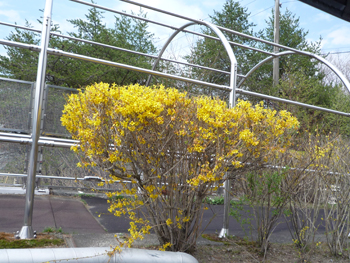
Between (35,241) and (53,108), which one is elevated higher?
(53,108)

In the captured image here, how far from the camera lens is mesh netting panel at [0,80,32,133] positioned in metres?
5.33

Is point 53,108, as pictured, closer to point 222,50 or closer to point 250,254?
point 250,254

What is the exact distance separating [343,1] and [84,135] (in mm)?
2741

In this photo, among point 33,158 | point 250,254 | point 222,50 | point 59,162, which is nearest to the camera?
point 33,158

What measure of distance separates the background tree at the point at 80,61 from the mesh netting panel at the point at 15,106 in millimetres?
8648

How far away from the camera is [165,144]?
284cm

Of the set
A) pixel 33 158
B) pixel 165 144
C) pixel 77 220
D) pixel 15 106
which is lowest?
pixel 77 220

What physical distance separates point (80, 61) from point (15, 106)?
35.5 feet

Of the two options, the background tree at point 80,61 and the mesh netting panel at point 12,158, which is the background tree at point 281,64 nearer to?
the background tree at point 80,61

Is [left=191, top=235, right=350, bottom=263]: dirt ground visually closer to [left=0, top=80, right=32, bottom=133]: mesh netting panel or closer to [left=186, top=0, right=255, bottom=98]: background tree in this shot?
[left=0, top=80, right=32, bottom=133]: mesh netting panel

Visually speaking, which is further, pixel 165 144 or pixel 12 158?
pixel 12 158

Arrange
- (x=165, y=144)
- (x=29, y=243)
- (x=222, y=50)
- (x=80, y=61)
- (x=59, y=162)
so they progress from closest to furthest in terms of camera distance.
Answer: (x=165, y=144) → (x=29, y=243) → (x=59, y=162) → (x=80, y=61) → (x=222, y=50)

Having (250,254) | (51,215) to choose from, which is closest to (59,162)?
(51,215)

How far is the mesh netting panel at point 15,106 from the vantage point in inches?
210
